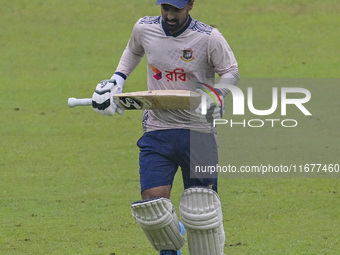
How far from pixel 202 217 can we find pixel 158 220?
0.34 meters

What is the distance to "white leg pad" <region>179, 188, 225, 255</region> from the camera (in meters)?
7.91

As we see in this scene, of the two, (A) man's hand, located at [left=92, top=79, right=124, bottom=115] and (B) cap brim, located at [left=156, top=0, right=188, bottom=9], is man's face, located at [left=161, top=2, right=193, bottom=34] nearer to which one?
(B) cap brim, located at [left=156, top=0, right=188, bottom=9]

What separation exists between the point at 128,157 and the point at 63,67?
6.10m

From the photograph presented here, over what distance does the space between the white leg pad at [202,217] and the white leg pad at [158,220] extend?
114 millimetres

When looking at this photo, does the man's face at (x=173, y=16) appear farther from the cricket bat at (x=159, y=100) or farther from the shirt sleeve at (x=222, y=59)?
the cricket bat at (x=159, y=100)

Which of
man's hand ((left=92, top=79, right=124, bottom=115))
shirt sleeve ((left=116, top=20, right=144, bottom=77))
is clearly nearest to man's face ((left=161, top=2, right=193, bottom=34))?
shirt sleeve ((left=116, top=20, right=144, bottom=77))

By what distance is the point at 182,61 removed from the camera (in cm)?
816

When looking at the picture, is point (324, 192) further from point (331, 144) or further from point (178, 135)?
point (178, 135)

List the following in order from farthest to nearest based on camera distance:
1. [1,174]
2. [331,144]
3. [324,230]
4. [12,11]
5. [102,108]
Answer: [12,11] → [331,144] → [1,174] → [324,230] → [102,108]

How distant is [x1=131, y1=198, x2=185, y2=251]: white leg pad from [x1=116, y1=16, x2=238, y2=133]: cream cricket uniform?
0.73 m

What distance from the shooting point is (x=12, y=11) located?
22.6 m

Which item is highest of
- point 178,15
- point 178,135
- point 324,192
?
point 178,15

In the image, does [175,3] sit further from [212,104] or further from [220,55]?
[212,104]

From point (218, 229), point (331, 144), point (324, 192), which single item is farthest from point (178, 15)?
point (331, 144)
